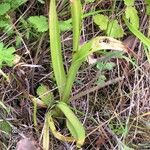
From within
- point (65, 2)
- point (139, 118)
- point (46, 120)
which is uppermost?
point (65, 2)

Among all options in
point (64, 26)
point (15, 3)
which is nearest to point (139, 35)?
point (64, 26)

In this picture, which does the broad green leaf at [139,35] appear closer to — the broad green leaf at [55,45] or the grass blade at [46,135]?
the broad green leaf at [55,45]

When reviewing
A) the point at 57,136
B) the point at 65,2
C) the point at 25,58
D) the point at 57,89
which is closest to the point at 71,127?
the point at 57,136

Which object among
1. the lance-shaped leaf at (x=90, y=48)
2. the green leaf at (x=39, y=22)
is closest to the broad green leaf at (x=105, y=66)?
the lance-shaped leaf at (x=90, y=48)

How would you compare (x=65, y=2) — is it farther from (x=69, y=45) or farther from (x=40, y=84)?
(x=40, y=84)

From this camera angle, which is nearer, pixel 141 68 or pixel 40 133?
pixel 40 133

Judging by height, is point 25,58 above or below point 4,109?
above
